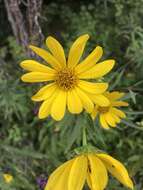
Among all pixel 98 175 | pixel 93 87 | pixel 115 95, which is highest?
pixel 93 87

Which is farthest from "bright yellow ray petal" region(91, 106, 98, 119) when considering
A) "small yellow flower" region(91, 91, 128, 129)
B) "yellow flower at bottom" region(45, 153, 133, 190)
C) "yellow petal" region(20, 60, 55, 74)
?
"yellow flower at bottom" region(45, 153, 133, 190)

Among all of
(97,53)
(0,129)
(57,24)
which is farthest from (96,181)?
(57,24)

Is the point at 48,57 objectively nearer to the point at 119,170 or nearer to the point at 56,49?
the point at 56,49

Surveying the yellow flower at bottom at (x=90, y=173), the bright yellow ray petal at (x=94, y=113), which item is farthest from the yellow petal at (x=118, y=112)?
the yellow flower at bottom at (x=90, y=173)

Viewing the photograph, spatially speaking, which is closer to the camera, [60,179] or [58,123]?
[60,179]

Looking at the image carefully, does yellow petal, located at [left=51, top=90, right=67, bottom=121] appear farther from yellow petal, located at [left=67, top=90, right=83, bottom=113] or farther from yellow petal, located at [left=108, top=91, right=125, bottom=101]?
yellow petal, located at [left=108, top=91, right=125, bottom=101]

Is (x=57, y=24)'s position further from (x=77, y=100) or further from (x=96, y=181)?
(x=96, y=181)

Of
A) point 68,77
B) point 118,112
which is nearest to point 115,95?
point 118,112
